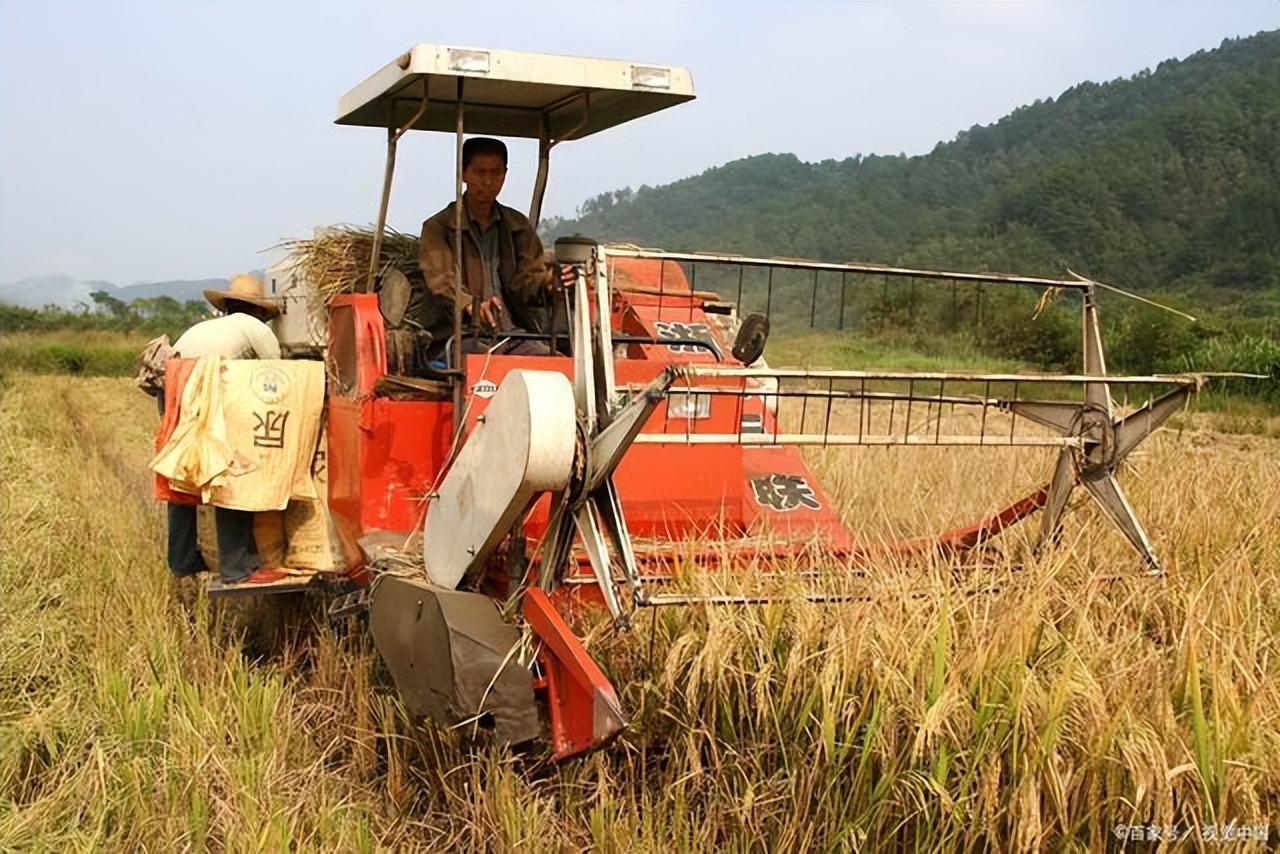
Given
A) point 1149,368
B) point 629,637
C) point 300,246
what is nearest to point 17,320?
point 1149,368

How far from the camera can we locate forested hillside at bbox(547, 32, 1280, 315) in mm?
56000

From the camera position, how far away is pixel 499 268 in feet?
18.6

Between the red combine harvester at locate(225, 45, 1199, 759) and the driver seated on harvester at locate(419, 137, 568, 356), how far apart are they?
0.53 feet

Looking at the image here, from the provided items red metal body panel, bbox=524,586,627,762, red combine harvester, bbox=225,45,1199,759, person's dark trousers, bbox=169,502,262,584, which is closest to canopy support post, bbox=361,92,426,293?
red combine harvester, bbox=225,45,1199,759

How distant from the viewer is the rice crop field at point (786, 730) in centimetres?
303

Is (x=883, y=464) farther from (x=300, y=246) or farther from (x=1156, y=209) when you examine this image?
(x=1156, y=209)

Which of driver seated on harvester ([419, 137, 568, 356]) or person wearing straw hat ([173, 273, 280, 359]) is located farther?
person wearing straw hat ([173, 273, 280, 359])

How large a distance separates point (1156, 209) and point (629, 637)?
210ft

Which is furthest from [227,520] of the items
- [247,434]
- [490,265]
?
[490,265]

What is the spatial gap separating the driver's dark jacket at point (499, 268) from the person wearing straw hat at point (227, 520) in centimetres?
119

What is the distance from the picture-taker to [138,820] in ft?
12.2

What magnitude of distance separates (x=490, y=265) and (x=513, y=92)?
0.74 m

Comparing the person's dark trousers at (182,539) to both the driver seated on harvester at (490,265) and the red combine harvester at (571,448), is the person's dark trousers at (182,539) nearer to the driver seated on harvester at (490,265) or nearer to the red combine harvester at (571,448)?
the red combine harvester at (571,448)

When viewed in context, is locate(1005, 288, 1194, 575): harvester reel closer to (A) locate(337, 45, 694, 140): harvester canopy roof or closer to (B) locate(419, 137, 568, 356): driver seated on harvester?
(A) locate(337, 45, 694, 140): harvester canopy roof
